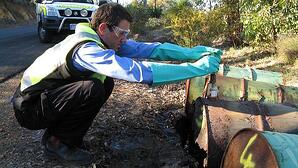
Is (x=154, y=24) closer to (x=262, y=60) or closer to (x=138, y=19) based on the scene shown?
(x=138, y=19)

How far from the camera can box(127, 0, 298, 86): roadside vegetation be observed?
8336mm

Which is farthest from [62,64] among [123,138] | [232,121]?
[232,121]

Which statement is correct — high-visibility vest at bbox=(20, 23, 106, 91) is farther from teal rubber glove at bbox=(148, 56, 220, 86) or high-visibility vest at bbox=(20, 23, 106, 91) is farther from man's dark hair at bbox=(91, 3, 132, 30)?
teal rubber glove at bbox=(148, 56, 220, 86)

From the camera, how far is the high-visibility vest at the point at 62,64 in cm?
323

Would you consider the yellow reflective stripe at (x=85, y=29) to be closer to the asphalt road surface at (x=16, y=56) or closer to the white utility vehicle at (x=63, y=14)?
the asphalt road surface at (x=16, y=56)

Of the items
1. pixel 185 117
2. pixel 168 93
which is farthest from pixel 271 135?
pixel 168 93

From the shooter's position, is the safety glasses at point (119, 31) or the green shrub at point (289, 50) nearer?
the safety glasses at point (119, 31)

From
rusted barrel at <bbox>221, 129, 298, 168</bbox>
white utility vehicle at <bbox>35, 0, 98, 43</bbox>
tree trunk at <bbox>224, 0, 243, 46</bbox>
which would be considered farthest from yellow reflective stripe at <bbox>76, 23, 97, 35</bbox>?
white utility vehicle at <bbox>35, 0, 98, 43</bbox>

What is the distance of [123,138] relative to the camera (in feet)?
14.2

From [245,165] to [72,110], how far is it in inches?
54.8

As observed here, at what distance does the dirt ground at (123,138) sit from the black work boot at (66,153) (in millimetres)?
60

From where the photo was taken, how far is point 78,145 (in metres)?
3.76

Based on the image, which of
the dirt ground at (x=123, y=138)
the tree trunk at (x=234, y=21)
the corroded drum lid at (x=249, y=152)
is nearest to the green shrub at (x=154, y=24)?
the tree trunk at (x=234, y=21)

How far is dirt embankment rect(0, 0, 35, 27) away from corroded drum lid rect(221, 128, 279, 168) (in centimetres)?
2243
